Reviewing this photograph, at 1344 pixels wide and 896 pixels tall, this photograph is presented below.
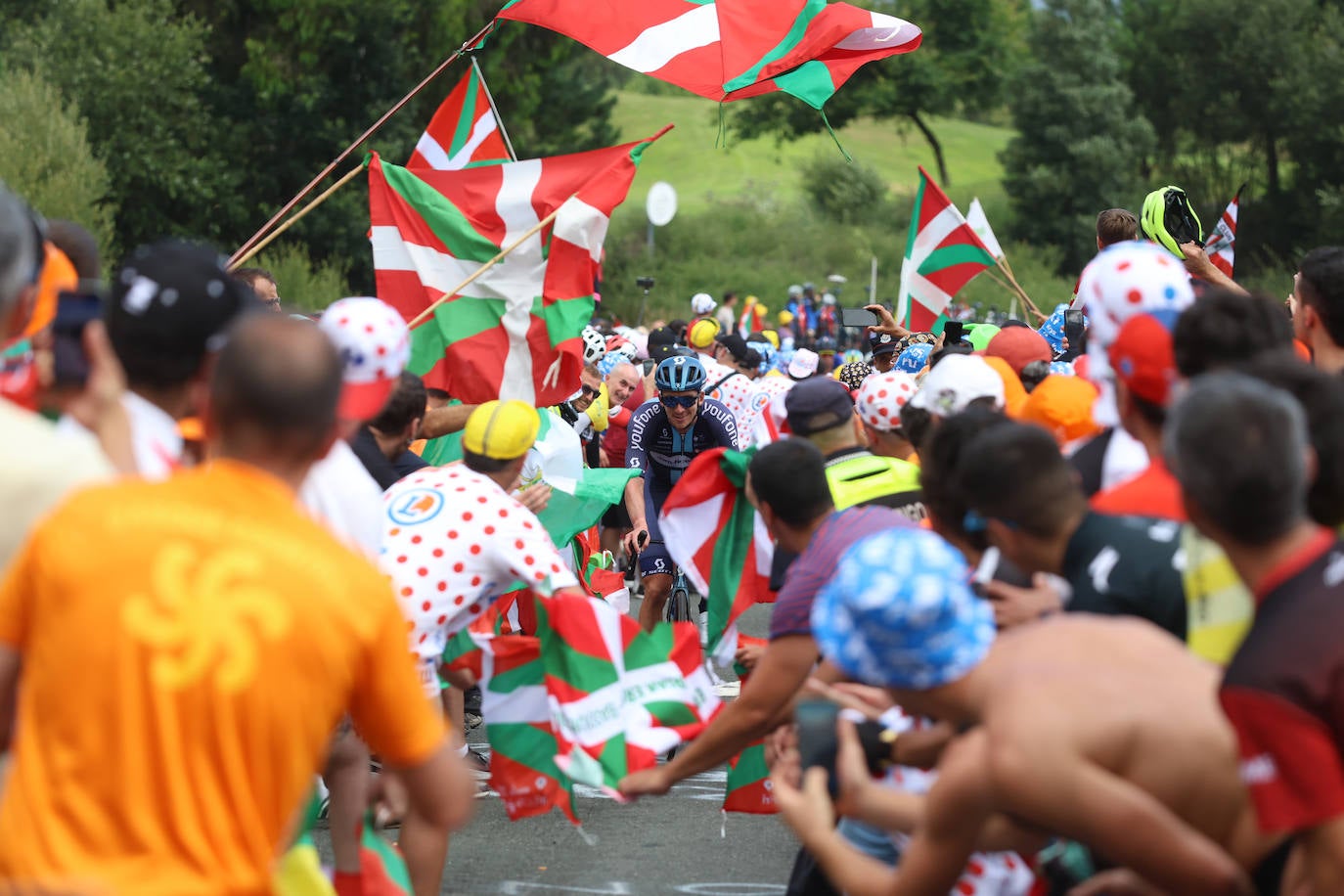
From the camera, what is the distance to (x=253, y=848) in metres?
2.48

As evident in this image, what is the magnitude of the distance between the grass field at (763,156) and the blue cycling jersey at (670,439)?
60.9 metres

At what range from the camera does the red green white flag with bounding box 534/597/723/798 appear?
506 centimetres

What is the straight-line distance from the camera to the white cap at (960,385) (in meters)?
5.47

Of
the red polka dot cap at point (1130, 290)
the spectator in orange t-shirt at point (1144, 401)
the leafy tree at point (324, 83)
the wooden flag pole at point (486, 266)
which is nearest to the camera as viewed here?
the spectator in orange t-shirt at point (1144, 401)

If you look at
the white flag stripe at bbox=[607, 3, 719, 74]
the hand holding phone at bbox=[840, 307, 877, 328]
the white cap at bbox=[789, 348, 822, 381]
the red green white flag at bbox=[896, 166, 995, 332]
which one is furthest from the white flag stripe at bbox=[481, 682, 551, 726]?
the white cap at bbox=[789, 348, 822, 381]

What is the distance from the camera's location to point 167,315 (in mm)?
3250

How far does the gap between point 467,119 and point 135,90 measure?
2706 cm

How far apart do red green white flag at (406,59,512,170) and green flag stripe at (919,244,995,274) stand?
11.1 ft

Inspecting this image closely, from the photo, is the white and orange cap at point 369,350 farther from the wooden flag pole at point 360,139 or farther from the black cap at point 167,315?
the wooden flag pole at point 360,139

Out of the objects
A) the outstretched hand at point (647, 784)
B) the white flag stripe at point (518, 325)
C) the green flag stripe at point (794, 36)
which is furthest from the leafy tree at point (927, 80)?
the outstretched hand at point (647, 784)

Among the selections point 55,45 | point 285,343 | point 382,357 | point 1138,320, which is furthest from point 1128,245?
point 55,45

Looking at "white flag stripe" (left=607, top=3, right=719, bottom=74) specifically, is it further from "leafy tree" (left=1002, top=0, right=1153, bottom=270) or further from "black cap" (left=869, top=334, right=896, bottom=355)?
"leafy tree" (left=1002, top=0, right=1153, bottom=270)

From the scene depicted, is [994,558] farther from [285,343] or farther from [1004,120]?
[1004,120]

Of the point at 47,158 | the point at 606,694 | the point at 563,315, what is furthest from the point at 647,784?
the point at 47,158
